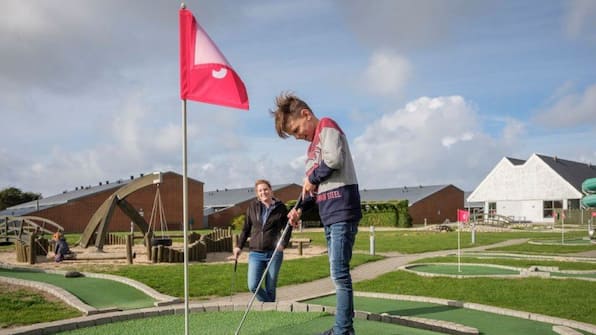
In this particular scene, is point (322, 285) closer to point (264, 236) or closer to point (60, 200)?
point (264, 236)

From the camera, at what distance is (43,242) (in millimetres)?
19312

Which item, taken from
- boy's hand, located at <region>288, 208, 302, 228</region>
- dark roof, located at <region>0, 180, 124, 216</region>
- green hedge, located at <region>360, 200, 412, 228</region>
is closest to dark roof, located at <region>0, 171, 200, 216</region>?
dark roof, located at <region>0, 180, 124, 216</region>

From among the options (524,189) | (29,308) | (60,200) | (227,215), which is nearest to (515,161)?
(524,189)

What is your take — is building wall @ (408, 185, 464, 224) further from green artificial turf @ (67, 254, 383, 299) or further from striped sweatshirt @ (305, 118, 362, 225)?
striped sweatshirt @ (305, 118, 362, 225)

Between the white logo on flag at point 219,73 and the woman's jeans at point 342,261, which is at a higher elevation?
the white logo on flag at point 219,73

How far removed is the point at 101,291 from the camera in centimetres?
910

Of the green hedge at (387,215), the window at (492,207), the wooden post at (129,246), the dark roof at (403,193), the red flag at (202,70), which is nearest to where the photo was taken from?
the red flag at (202,70)

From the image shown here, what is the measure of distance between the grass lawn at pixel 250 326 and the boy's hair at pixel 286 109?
85.7 inches

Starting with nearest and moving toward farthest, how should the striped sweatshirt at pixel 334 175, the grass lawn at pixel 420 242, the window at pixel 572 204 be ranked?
the striped sweatshirt at pixel 334 175, the grass lawn at pixel 420 242, the window at pixel 572 204

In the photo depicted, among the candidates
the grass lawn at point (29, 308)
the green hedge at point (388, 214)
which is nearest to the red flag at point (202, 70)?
the grass lawn at point (29, 308)

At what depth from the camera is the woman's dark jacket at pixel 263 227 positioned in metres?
6.29

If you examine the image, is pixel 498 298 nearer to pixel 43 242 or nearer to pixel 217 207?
pixel 43 242

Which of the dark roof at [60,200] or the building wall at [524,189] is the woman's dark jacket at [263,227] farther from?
the building wall at [524,189]

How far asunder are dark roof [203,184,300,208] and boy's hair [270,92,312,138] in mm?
54691
